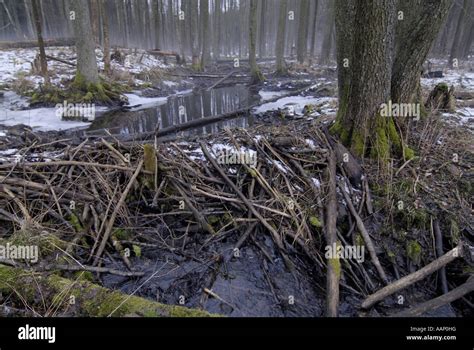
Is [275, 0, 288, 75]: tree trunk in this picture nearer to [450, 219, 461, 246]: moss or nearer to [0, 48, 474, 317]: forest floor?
[0, 48, 474, 317]: forest floor

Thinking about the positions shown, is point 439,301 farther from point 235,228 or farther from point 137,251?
point 137,251

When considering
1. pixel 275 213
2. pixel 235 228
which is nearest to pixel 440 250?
pixel 275 213

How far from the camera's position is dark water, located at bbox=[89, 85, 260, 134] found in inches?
370

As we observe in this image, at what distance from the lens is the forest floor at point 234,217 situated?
11.8 ft

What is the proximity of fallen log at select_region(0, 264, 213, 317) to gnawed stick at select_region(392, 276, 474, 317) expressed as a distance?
213cm

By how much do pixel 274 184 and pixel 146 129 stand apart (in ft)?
19.0

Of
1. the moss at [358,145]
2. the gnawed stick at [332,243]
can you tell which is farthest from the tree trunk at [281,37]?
the gnawed stick at [332,243]

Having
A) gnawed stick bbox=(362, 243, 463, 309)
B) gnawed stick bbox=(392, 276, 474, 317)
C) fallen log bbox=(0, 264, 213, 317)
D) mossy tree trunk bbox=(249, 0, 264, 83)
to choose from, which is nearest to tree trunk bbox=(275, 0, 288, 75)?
mossy tree trunk bbox=(249, 0, 264, 83)

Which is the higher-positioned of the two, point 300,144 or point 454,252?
point 300,144

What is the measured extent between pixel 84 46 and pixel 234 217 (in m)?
10.5

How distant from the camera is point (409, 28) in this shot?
5.55 metres

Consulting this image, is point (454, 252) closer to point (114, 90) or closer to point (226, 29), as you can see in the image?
point (114, 90)
